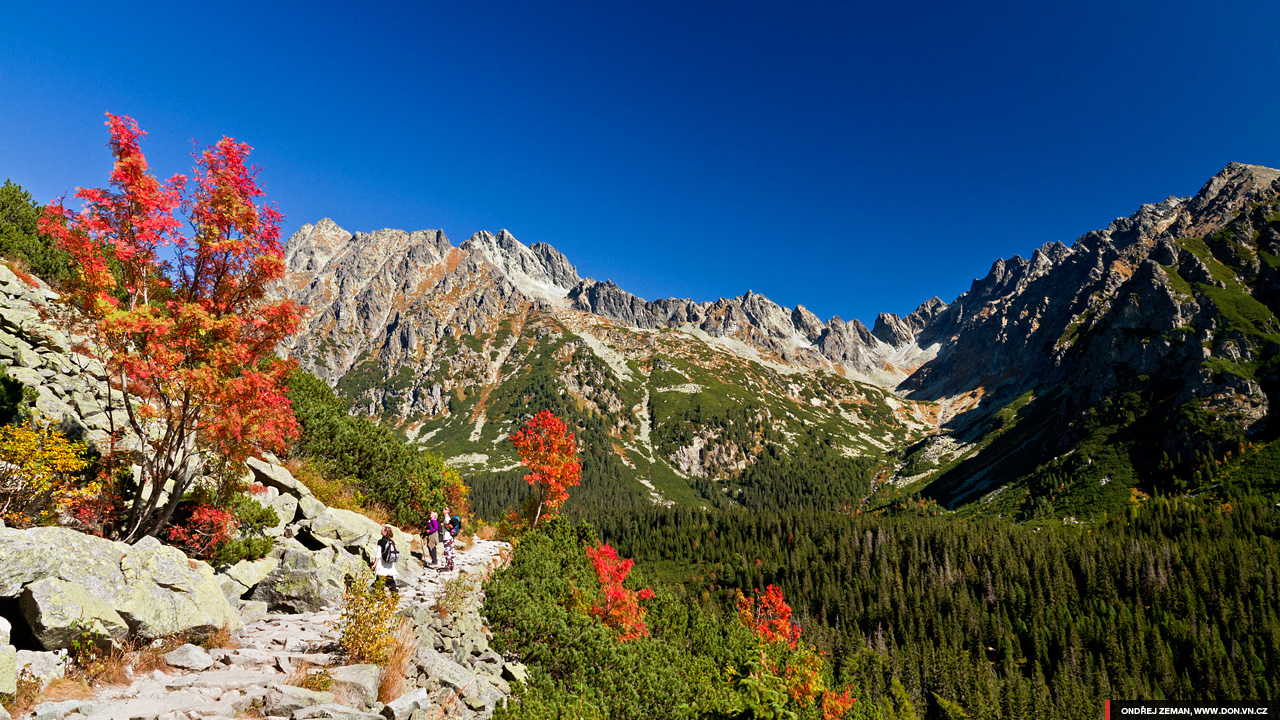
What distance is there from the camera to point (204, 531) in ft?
57.3

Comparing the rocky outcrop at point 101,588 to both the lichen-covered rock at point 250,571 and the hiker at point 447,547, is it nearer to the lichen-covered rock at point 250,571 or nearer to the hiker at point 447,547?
the lichen-covered rock at point 250,571

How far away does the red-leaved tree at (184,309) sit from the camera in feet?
46.9

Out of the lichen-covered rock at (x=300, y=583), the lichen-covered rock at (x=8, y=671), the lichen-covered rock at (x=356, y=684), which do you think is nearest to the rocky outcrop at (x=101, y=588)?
the lichen-covered rock at (x=8, y=671)

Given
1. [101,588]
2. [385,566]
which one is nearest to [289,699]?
[101,588]

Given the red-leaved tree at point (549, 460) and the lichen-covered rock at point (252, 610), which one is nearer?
Result: the lichen-covered rock at point (252, 610)

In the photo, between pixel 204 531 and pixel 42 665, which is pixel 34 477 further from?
pixel 42 665

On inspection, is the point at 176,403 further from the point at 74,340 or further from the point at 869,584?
the point at 869,584

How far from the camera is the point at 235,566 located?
17250 millimetres

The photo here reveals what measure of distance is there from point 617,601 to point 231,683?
752 inches

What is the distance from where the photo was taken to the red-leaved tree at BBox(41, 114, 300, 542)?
14297 mm

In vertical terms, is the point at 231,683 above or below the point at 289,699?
below

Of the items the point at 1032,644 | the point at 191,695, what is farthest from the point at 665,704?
the point at 1032,644

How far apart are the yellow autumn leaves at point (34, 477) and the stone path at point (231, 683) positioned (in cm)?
665

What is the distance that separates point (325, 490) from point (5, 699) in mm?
20040
